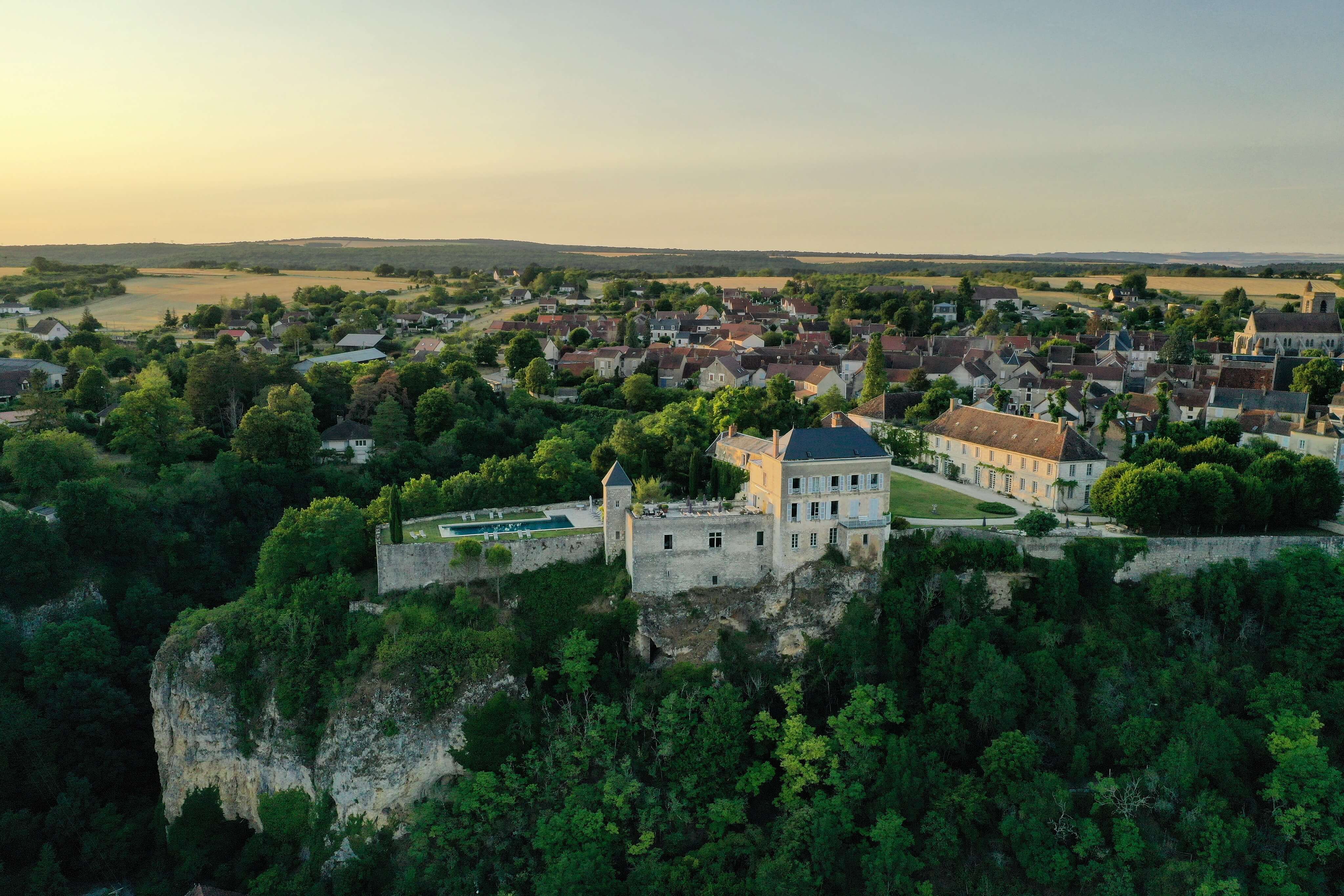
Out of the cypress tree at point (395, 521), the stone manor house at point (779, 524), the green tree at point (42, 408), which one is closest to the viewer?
the stone manor house at point (779, 524)

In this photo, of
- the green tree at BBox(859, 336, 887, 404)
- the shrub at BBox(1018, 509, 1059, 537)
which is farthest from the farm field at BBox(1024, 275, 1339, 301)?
the shrub at BBox(1018, 509, 1059, 537)

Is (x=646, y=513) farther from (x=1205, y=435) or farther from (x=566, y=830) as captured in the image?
(x=1205, y=435)

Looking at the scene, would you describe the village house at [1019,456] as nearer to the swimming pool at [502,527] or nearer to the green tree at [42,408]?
the swimming pool at [502,527]

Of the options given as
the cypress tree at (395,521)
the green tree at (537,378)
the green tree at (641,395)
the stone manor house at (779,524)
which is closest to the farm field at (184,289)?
the green tree at (537,378)

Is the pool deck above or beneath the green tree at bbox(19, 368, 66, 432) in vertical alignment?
beneath

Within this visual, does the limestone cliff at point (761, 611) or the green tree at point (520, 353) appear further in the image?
the green tree at point (520, 353)

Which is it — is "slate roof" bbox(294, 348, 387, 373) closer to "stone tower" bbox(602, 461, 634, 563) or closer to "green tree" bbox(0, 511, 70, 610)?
"green tree" bbox(0, 511, 70, 610)
